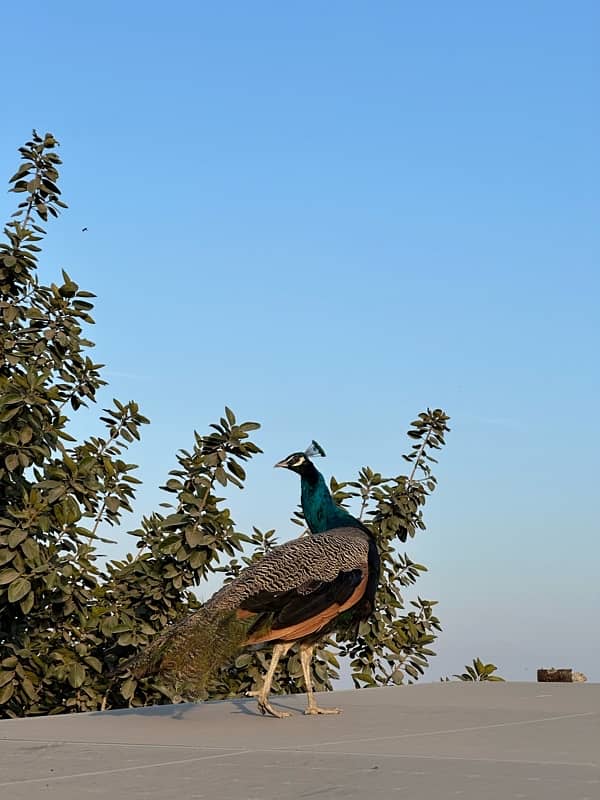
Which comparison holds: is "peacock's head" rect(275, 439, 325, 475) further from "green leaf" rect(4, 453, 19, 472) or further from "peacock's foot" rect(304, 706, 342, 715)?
"green leaf" rect(4, 453, 19, 472)

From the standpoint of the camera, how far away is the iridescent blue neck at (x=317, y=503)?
26.9ft

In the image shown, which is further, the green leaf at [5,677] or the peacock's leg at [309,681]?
the green leaf at [5,677]

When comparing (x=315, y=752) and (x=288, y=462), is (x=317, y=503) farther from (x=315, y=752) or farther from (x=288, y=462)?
(x=315, y=752)

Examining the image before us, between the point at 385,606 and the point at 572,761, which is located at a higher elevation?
the point at 385,606

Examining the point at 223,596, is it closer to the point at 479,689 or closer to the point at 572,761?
the point at 572,761

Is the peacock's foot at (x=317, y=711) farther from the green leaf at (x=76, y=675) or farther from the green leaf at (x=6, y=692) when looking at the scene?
the green leaf at (x=6, y=692)

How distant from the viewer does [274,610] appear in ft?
23.6

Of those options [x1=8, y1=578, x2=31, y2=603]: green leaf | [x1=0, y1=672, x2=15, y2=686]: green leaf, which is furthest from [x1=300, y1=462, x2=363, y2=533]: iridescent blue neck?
[x1=0, y1=672, x2=15, y2=686]: green leaf

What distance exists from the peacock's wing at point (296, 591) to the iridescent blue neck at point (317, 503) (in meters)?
0.77

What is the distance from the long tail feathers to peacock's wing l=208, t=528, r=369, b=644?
0.08m

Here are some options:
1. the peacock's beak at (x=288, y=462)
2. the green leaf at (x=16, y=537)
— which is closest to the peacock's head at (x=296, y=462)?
the peacock's beak at (x=288, y=462)

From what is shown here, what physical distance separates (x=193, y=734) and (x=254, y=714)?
131 cm

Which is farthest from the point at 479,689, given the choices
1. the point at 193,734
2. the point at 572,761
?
the point at 572,761

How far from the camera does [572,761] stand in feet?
17.0
